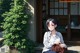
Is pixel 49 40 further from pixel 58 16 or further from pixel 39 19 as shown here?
pixel 58 16

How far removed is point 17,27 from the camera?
12141 millimetres

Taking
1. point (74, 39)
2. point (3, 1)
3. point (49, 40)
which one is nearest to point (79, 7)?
point (74, 39)

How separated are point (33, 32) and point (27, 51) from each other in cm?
112

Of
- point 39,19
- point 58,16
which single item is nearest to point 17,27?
point 39,19

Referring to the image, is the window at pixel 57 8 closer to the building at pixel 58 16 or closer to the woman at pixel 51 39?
the building at pixel 58 16

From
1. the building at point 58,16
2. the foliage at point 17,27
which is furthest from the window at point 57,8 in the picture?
the foliage at point 17,27

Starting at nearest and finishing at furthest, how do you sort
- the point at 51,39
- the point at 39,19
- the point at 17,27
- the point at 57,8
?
the point at 51,39 < the point at 17,27 < the point at 39,19 < the point at 57,8

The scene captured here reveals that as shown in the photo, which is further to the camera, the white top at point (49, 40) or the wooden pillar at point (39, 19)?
the wooden pillar at point (39, 19)

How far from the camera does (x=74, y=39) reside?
46.4 feet

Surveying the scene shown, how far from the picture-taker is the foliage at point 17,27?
12.1 meters

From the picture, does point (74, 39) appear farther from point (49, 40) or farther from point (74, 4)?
point (49, 40)

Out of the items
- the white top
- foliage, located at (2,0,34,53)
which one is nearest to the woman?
the white top

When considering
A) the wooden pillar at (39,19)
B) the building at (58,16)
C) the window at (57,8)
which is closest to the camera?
the building at (58,16)

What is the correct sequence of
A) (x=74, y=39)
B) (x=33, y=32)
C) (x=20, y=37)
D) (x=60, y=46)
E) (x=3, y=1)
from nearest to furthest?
(x=60, y=46)
(x=20, y=37)
(x=33, y=32)
(x=74, y=39)
(x=3, y=1)
